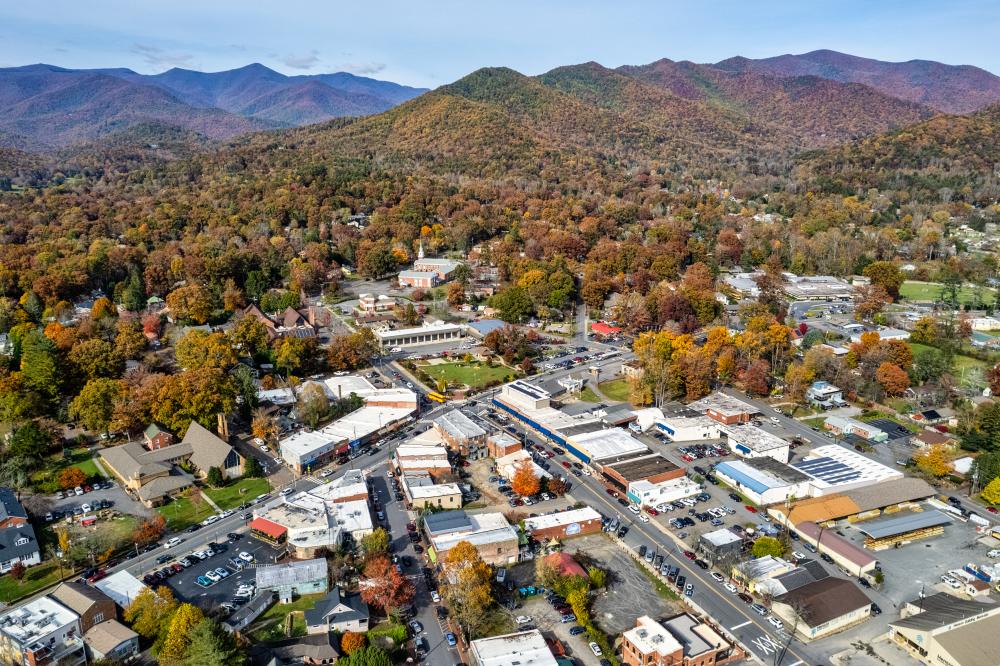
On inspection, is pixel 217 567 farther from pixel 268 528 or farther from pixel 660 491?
pixel 660 491

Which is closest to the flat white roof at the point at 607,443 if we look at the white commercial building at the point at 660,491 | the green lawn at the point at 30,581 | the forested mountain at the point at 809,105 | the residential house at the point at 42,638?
the white commercial building at the point at 660,491

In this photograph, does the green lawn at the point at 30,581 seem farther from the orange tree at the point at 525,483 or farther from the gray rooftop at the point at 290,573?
the orange tree at the point at 525,483

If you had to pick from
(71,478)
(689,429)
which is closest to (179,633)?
(71,478)

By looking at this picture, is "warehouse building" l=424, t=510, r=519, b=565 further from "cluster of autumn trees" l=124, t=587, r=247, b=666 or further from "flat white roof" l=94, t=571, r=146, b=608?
"flat white roof" l=94, t=571, r=146, b=608

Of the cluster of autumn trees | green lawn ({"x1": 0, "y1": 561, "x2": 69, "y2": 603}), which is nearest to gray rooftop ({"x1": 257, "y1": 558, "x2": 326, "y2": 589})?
the cluster of autumn trees

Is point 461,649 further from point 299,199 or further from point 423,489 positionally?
point 299,199

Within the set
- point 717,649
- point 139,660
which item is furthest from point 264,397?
point 717,649
